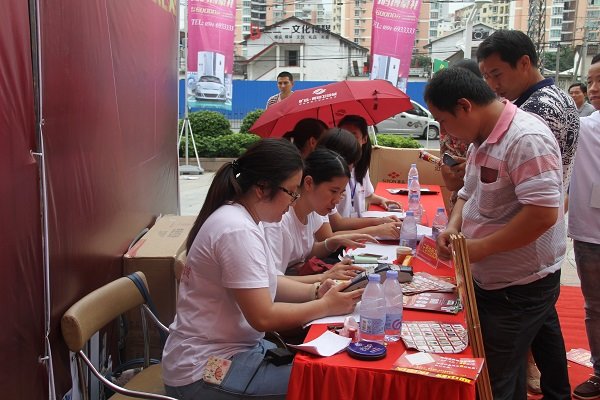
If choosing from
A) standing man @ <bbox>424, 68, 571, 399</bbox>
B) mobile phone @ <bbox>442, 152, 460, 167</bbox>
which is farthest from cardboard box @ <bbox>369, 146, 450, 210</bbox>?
standing man @ <bbox>424, 68, 571, 399</bbox>

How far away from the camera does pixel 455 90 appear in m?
1.74

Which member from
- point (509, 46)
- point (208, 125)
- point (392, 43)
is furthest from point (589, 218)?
point (208, 125)

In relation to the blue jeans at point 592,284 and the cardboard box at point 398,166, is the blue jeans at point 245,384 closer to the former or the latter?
the blue jeans at point 592,284

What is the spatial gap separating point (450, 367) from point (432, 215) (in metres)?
2.33

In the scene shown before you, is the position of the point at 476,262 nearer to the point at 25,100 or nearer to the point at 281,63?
the point at 25,100

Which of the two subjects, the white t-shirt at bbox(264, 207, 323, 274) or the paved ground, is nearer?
the white t-shirt at bbox(264, 207, 323, 274)

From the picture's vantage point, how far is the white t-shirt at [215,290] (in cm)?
162

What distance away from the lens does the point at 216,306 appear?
5.56 ft

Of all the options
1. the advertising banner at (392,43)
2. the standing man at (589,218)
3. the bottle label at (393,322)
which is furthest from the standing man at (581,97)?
the bottle label at (393,322)

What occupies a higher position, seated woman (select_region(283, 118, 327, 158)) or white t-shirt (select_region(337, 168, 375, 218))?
seated woman (select_region(283, 118, 327, 158))

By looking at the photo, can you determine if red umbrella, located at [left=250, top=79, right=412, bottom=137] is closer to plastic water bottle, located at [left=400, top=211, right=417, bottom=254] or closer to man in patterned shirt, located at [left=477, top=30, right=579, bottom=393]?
plastic water bottle, located at [left=400, top=211, right=417, bottom=254]

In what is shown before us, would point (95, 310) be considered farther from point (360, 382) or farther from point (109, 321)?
point (360, 382)

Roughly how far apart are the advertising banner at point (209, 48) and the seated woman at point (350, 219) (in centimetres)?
573

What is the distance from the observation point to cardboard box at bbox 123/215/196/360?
2736 millimetres
